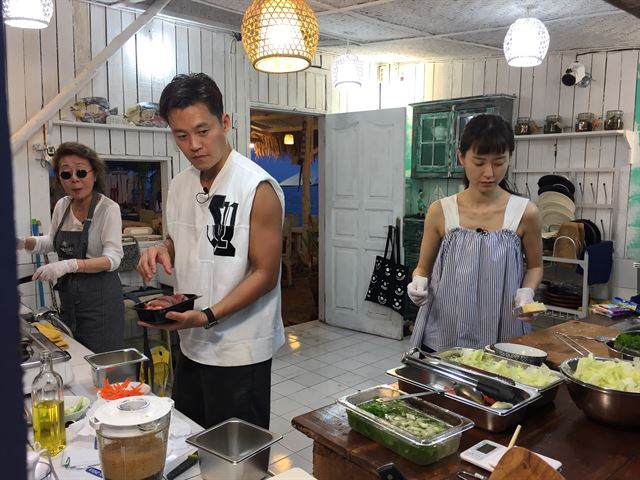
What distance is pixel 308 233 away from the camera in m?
8.41

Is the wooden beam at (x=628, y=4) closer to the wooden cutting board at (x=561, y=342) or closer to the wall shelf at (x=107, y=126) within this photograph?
the wooden cutting board at (x=561, y=342)

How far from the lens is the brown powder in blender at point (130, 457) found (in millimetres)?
1113

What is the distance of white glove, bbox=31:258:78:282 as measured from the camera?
2.75 metres

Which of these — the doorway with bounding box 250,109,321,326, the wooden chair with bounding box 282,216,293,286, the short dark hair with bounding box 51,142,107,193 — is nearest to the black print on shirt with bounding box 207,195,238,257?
the short dark hair with bounding box 51,142,107,193

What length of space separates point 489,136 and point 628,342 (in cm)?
86

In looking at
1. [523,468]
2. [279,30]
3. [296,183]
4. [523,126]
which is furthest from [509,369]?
[296,183]

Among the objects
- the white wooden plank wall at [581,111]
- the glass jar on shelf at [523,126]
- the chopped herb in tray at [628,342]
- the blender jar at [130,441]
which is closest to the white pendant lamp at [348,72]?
the white wooden plank wall at [581,111]

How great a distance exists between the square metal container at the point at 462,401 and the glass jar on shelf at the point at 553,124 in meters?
4.00

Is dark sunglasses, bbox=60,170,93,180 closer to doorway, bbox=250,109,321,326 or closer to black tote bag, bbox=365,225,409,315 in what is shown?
black tote bag, bbox=365,225,409,315

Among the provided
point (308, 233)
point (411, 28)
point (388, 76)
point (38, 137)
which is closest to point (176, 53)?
point (38, 137)

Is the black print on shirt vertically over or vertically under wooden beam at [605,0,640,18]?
under

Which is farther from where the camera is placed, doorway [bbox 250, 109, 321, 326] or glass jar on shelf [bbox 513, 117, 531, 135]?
doorway [bbox 250, 109, 321, 326]

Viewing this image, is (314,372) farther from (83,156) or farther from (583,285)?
(83,156)

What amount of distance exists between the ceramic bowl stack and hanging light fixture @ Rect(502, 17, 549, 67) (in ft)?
5.94
